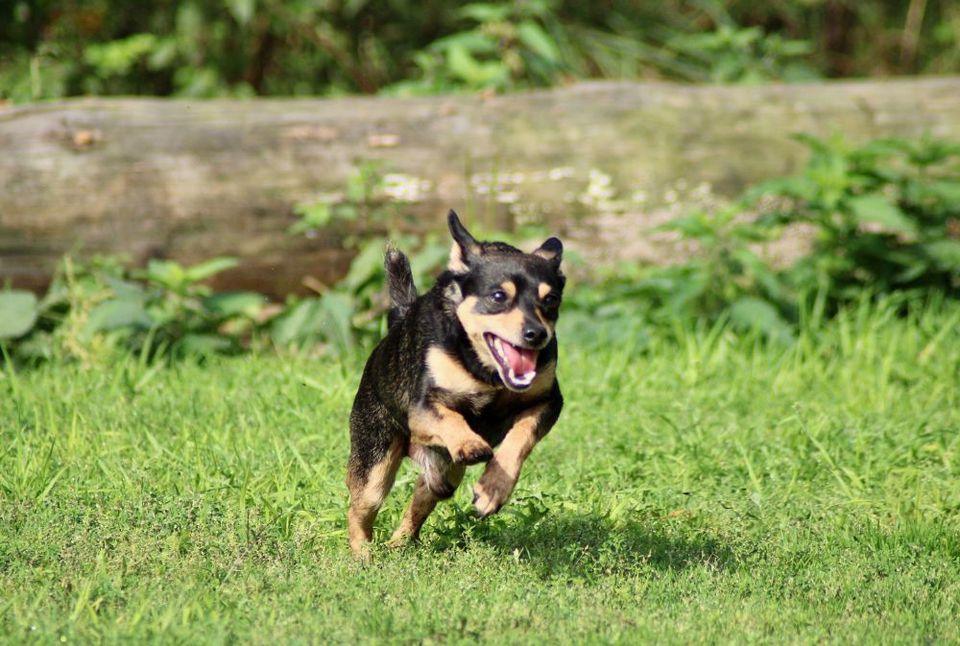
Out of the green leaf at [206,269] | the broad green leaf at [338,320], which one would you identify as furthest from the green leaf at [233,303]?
the broad green leaf at [338,320]

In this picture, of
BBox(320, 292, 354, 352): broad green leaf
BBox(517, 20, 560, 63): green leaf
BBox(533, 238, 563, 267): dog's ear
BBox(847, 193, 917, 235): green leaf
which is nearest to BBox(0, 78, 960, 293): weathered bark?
BBox(320, 292, 354, 352): broad green leaf

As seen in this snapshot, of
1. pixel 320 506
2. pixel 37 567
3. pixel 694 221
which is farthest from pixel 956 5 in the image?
pixel 37 567

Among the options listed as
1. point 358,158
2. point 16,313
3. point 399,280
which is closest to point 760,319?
point 358,158

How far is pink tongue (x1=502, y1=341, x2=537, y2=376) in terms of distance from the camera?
170 inches

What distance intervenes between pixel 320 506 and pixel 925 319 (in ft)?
14.3

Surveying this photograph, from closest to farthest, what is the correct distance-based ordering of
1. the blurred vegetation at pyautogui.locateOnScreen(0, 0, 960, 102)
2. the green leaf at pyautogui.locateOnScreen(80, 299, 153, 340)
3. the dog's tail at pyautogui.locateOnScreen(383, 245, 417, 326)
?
the dog's tail at pyautogui.locateOnScreen(383, 245, 417, 326) → the green leaf at pyautogui.locateOnScreen(80, 299, 153, 340) → the blurred vegetation at pyautogui.locateOnScreen(0, 0, 960, 102)

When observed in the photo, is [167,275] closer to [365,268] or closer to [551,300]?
[365,268]

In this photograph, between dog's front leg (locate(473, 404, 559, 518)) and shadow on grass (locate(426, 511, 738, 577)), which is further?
shadow on grass (locate(426, 511, 738, 577))

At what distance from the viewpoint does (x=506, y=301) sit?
442cm

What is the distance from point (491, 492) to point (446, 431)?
0.27 metres

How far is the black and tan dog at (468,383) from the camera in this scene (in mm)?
4324

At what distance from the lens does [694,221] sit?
7.91m

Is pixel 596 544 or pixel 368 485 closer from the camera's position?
pixel 368 485

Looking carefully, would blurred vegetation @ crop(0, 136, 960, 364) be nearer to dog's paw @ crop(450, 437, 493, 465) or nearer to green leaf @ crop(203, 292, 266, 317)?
green leaf @ crop(203, 292, 266, 317)
